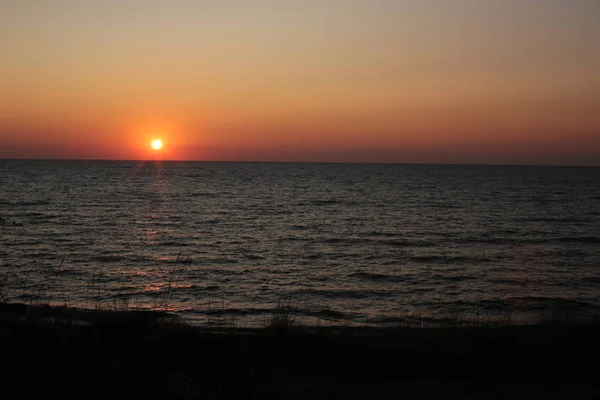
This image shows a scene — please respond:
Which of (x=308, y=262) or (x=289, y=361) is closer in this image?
(x=289, y=361)

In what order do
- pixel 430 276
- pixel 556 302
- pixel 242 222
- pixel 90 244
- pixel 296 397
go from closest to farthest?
pixel 296 397 → pixel 556 302 → pixel 430 276 → pixel 90 244 → pixel 242 222

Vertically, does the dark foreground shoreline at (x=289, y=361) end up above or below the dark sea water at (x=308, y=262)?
above

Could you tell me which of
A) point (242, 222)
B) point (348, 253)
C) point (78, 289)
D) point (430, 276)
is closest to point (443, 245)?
point (348, 253)

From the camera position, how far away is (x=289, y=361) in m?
9.61

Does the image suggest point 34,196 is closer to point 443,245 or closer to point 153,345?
point 443,245

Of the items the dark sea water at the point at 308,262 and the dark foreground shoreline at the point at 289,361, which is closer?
the dark foreground shoreline at the point at 289,361

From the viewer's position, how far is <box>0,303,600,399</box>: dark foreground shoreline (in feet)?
21.4

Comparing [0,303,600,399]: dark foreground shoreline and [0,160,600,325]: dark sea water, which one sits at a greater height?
[0,303,600,399]: dark foreground shoreline

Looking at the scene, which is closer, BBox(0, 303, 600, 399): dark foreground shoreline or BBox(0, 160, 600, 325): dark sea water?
BBox(0, 303, 600, 399): dark foreground shoreline

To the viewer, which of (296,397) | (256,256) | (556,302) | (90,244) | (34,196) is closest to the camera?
(296,397)

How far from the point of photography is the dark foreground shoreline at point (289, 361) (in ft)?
21.4

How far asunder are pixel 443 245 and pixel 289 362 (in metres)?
23.9

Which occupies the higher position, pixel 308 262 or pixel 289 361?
pixel 289 361

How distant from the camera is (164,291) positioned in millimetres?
19547
